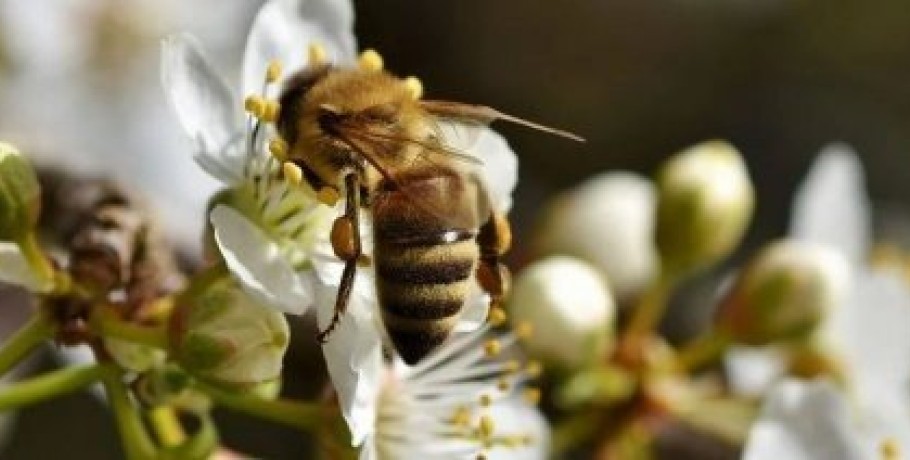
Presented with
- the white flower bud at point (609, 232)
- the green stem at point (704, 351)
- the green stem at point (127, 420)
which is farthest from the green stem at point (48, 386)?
the white flower bud at point (609, 232)

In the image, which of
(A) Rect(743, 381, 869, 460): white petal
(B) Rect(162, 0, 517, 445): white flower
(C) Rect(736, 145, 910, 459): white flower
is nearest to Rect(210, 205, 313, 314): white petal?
(B) Rect(162, 0, 517, 445): white flower

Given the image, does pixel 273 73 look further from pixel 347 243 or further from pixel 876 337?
pixel 876 337

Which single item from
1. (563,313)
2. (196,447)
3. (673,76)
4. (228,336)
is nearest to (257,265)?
(228,336)

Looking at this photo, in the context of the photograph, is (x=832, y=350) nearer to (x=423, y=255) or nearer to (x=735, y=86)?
(x=423, y=255)

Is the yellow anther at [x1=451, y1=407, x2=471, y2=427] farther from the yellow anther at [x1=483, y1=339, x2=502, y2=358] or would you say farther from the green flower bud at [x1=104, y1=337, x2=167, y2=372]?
the green flower bud at [x1=104, y1=337, x2=167, y2=372]

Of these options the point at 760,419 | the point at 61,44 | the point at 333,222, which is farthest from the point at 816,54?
the point at 333,222

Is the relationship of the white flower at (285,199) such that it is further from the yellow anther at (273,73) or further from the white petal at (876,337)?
the white petal at (876,337)
